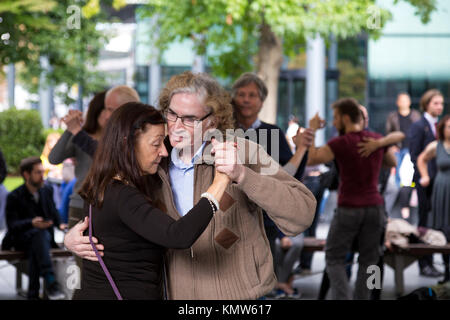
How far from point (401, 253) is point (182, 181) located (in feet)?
14.9

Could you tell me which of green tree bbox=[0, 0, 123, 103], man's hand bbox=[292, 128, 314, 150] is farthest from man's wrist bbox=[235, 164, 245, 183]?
green tree bbox=[0, 0, 123, 103]

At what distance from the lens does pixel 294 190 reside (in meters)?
2.30

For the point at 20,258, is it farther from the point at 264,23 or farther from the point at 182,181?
the point at 264,23

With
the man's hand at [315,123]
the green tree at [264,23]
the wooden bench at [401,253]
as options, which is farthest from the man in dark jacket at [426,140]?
the man's hand at [315,123]

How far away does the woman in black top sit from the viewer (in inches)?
83.7

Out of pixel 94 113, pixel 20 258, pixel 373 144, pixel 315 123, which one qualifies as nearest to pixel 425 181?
pixel 373 144

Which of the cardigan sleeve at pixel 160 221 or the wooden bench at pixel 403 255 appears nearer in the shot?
the cardigan sleeve at pixel 160 221

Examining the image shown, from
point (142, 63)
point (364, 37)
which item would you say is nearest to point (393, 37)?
point (364, 37)

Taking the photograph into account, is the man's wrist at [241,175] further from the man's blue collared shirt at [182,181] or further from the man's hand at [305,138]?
the man's hand at [305,138]

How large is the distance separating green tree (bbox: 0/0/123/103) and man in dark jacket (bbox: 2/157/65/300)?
2.39 meters

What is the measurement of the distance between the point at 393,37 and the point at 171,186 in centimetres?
1402

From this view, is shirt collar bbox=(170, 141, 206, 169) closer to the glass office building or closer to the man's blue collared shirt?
the man's blue collared shirt

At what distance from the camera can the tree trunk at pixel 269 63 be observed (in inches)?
439

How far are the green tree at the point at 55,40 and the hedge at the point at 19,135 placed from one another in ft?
3.07
